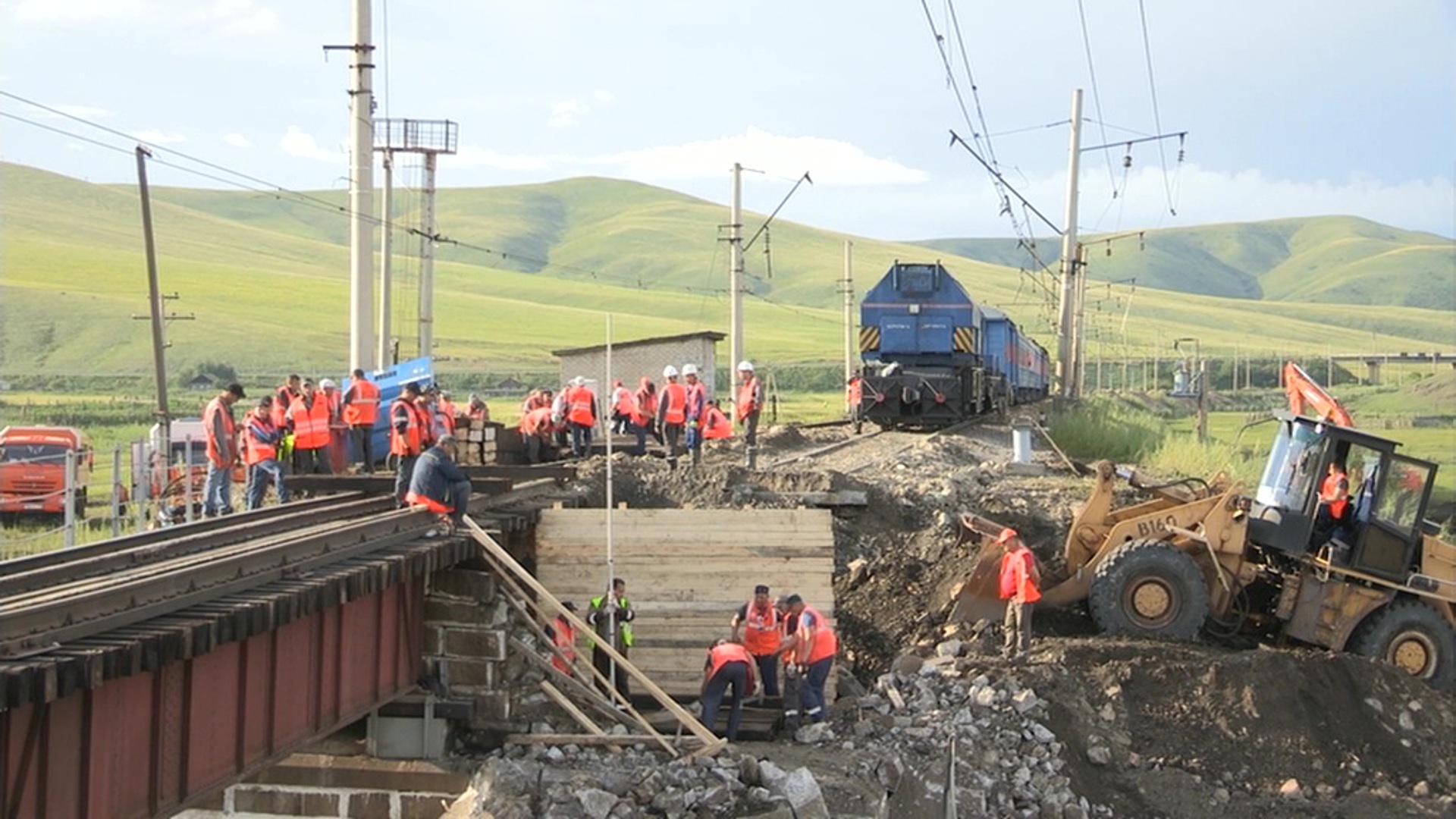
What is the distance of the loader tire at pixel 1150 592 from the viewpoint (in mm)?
18531

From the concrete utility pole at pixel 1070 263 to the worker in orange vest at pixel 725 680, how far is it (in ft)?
76.9

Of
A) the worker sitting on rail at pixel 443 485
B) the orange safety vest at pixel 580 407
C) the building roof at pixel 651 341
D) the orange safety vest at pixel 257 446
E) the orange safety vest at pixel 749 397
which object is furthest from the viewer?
the building roof at pixel 651 341

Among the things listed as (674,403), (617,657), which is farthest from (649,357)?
(617,657)

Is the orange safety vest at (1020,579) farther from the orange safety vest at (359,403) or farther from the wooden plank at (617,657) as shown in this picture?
the orange safety vest at (359,403)

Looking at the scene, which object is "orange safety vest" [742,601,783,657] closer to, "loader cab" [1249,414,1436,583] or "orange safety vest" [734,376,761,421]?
"loader cab" [1249,414,1436,583]

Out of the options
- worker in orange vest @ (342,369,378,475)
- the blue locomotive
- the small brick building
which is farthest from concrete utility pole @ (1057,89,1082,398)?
worker in orange vest @ (342,369,378,475)

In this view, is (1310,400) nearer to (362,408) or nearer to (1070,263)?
(362,408)

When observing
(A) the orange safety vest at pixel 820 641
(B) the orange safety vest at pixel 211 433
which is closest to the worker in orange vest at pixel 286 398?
(B) the orange safety vest at pixel 211 433

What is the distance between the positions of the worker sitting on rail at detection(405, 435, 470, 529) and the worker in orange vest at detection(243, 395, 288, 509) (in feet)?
14.3

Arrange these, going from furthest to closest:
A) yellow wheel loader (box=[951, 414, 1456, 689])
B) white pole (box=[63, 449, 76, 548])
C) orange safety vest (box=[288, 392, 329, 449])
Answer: orange safety vest (box=[288, 392, 329, 449])
yellow wheel loader (box=[951, 414, 1456, 689])
white pole (box=[63, 449, 76, 548])

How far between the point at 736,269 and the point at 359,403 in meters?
16.8

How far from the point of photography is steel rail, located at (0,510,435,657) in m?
9.26

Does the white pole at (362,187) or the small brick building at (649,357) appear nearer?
the white pole at (362,187)

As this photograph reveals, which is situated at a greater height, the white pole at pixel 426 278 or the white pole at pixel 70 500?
the white pole at pixel 426 278
